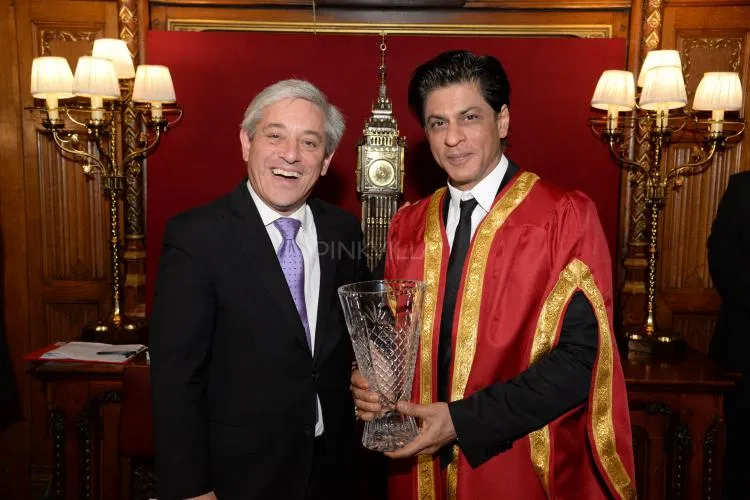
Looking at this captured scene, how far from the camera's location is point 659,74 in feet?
8.75

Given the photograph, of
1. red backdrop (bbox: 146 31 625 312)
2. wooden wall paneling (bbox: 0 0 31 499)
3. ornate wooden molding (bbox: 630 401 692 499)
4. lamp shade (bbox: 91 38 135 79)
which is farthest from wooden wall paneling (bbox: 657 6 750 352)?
wooden wall paneling (bbox: 0 0 31 499)

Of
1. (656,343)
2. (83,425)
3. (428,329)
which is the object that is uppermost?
(428,329)

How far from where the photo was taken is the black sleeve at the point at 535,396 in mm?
1428

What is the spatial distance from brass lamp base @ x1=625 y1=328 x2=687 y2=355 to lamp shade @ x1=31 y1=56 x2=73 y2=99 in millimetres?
2770

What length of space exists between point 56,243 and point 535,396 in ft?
9.24

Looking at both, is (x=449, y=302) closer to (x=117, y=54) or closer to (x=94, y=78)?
(x=94, y=78)

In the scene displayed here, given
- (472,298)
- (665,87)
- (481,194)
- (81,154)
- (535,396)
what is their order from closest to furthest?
(535,396) → (472,298) → (481,194) → (665,87) → (81,154)

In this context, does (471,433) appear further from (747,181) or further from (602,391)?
(747,181)

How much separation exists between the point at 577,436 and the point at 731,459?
69.0 inches

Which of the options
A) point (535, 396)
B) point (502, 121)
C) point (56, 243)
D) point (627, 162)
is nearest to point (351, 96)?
point (627, 162)

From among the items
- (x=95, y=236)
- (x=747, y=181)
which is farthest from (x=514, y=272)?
(x=95, y=236)

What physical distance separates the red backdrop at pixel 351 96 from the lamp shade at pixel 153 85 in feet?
0.73

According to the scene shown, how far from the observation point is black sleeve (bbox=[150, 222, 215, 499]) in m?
1.46

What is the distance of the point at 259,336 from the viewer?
1521 millimetres
